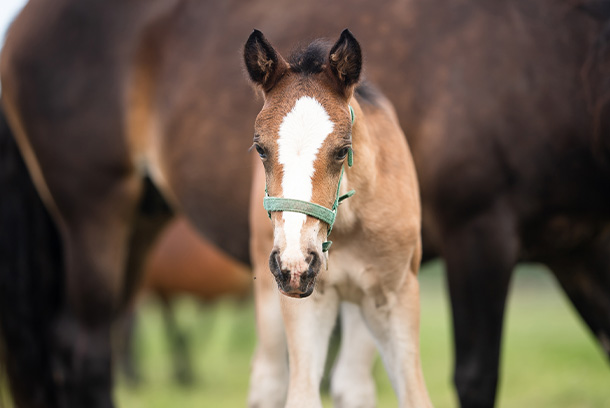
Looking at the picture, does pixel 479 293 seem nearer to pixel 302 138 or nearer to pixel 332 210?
pixel 332 210

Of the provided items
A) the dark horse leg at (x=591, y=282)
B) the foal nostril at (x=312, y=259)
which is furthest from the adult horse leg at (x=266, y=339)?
the dark horse leg at (x=591, y=282)

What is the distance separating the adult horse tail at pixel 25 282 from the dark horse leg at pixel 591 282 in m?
2.35

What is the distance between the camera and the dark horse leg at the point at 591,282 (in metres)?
3.03

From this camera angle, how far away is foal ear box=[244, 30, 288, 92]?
1795 mm

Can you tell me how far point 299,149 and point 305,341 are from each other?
0.64m

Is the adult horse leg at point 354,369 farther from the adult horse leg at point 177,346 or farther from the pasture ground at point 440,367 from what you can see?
the adult horse leg at point 177,346

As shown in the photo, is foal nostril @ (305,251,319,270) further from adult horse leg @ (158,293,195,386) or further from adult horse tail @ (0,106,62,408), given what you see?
adult horse leg @ (158,293,195,386)

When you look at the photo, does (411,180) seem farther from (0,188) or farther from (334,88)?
(0,188)

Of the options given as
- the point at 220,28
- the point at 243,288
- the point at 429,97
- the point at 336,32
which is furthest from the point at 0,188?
the point at 243,288

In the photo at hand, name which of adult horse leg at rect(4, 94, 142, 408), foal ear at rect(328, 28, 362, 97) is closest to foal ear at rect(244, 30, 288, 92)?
foal ear at rect(328, 28, 362, 97)

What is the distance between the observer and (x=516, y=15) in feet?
9.72

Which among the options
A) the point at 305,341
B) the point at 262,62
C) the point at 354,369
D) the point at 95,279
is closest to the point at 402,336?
the point at 305,341

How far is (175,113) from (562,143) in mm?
1584

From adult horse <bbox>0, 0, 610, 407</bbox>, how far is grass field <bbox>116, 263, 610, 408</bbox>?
1958 mm
